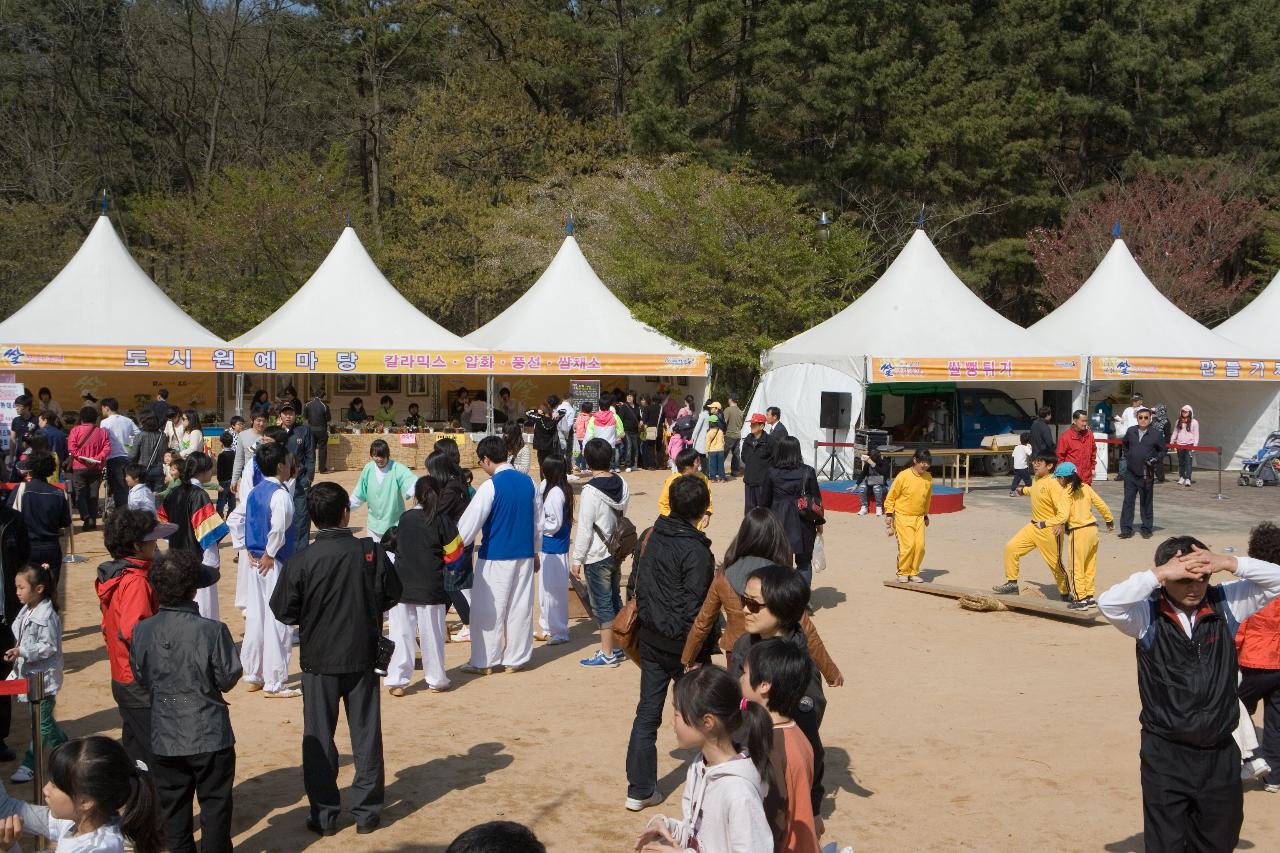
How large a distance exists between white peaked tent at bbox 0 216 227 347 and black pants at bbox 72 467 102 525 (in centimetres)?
658

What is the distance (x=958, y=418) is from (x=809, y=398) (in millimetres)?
3047

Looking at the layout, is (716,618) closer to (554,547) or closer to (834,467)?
(554,547)

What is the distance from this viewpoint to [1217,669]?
4383 mm

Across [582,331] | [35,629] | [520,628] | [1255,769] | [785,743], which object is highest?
[582,331]

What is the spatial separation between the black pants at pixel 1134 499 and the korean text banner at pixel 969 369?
223 inches

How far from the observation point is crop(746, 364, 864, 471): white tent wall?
20.5m

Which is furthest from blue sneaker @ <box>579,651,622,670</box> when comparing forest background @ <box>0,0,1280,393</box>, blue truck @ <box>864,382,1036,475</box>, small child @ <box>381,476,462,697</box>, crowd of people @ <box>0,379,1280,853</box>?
forest background @ <box>0,0,1280,393</box>

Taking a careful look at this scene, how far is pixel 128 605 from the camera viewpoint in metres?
5.41

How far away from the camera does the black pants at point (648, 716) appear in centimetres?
580

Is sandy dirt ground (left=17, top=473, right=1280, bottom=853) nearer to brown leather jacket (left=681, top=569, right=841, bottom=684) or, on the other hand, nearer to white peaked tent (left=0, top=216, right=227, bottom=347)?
brown leather jacket (left=681, top=569, right=841, bottom=684)

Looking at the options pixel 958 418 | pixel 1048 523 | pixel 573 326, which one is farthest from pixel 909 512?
pixel 573 326

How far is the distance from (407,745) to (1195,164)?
35.2 metres

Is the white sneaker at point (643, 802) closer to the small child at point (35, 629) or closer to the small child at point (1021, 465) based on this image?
the small child at point (35, 629)

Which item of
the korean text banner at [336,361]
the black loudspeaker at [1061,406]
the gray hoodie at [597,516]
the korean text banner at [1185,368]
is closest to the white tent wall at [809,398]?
the korean text banner at [336,361]
